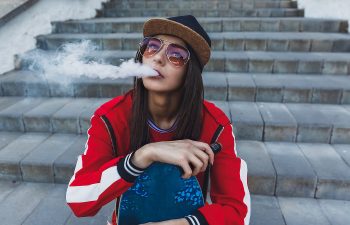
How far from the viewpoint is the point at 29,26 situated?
188 inches

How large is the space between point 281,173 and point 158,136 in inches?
62.2

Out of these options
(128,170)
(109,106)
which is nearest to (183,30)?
(109,106)

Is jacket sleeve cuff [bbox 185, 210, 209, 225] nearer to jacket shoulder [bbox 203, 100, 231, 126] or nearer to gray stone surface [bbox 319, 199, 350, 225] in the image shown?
jacket shoulder [bbox 203, 100, 231, 126]

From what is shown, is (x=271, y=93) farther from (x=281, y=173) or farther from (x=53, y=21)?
(x=53, y=21)

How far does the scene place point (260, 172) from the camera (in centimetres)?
268

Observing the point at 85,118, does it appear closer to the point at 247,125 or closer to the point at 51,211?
the point at 51,211

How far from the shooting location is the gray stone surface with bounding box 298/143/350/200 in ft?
8.56

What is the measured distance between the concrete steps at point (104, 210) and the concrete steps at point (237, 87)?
1.51 meters

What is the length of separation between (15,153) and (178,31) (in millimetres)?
2555

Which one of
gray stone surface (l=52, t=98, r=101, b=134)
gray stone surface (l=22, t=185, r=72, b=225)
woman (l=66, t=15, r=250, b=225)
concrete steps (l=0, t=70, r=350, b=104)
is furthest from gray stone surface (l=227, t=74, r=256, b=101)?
gray stone surface (l=22, t=185, r=72, b=225)

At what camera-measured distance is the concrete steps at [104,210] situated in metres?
2.40

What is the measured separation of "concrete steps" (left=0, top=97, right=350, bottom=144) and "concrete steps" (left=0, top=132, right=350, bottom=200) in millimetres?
98

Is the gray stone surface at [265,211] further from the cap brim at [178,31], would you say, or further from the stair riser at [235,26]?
the stair riser at [235,26]

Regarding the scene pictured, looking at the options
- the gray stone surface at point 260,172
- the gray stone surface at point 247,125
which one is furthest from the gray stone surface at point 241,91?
the gray stone surface at point 260,172
